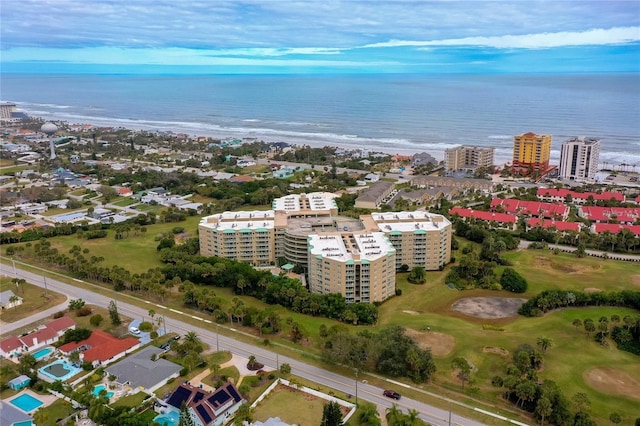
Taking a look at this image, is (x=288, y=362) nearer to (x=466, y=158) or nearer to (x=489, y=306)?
(x=489, y=306)

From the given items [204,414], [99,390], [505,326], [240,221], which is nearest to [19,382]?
[99,390]

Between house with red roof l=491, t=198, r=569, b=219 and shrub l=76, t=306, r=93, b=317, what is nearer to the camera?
shrub l=76, t=306, r=93, b=317

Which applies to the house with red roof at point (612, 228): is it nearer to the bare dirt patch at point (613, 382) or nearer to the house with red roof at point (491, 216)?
the house with red roof at point (491, 216)

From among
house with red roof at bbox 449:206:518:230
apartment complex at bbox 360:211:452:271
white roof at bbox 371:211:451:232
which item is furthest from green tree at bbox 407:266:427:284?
house with red roof at bbox 449:206:518:230

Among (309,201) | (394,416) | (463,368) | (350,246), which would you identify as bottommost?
(394,416)

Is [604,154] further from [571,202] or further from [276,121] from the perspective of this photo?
[276,121]

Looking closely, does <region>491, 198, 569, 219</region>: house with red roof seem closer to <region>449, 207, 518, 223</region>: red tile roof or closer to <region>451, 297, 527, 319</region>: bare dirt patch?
<region>449, 207, 518, 223</region>: red tile roof
